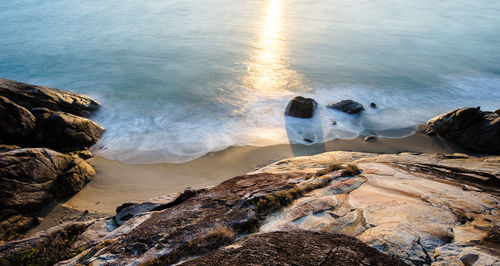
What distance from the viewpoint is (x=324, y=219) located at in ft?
14.6

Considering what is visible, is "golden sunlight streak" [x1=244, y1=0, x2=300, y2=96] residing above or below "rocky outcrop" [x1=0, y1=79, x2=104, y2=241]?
above

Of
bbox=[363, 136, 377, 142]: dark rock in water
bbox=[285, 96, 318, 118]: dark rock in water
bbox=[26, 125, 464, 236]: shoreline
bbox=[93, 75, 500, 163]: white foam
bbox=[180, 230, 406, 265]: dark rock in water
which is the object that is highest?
bbox=[180, 230, 406, 265]: dark rock in water

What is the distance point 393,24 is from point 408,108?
30043 millimetres

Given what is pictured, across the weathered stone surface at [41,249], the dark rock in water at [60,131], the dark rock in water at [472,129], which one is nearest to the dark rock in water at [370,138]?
the dark rock in water at [472,129]

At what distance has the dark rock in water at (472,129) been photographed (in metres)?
10.7

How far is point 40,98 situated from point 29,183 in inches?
250

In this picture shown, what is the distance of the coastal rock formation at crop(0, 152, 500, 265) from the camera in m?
3.55

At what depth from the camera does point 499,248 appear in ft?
11.0

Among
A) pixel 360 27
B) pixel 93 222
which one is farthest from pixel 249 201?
pixel 360 27

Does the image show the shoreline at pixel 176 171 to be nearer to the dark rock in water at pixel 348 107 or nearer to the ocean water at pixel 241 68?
the ocean water at pixel 241 68

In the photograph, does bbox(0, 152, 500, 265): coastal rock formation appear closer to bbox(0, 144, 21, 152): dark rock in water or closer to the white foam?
bbox(0, 144, 21, 152): dark rock in water

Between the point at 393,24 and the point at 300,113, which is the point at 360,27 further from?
the point at 300,113

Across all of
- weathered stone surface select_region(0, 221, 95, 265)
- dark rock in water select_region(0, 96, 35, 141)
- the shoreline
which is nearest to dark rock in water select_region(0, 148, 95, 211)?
the shoreline

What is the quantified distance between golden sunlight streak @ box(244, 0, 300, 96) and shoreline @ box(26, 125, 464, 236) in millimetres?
7638
